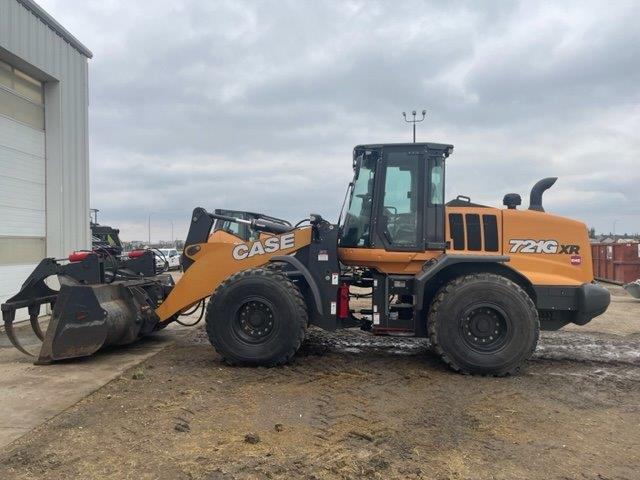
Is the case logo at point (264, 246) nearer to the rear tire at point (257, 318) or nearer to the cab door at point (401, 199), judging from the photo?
the rear tire at point (257, 318)

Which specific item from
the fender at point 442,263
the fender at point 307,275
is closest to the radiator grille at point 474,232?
the fender at point 442,263

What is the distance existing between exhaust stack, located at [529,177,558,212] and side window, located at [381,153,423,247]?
5.86 ft

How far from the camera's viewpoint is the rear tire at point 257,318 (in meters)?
6.64

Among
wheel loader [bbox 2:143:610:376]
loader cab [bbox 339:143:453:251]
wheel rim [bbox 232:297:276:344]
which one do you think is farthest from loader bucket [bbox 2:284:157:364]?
loader cab [bbox 339:143:453:251]

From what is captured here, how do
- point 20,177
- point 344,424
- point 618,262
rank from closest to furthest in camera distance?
point 344,424 < point 20,177 < point 618,262

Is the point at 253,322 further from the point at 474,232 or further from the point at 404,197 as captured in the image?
the point at 474,232

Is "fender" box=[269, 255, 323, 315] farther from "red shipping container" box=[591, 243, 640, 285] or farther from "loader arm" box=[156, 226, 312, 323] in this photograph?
"red shipping container" box=[591, 243, 640, 285]


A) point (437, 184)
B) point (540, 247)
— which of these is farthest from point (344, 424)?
point (540, 247)

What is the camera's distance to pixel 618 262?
21109mm

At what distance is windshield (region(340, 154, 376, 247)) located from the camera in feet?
23.5

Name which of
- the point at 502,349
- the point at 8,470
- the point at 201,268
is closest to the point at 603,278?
the point at 502,349

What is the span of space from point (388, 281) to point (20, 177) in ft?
28.5

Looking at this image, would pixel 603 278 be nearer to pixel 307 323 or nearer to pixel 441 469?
pixel 307 323

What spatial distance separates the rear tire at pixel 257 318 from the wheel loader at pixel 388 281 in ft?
0.04
